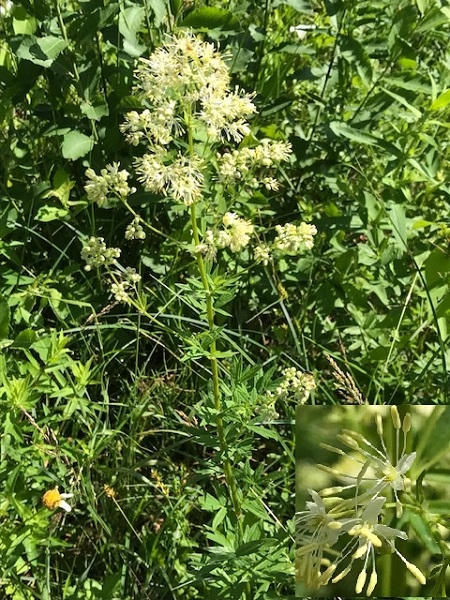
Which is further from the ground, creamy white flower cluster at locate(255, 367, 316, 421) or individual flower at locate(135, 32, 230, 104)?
individual flower at locate(135, 32, 230, 104)

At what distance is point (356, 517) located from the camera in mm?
1192

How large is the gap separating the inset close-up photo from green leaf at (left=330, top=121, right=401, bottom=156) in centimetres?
94

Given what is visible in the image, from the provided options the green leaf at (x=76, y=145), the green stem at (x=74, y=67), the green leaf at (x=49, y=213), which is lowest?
the green leaf at (x=49, y=213)

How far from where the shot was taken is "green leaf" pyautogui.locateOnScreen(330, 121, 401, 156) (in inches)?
79.5

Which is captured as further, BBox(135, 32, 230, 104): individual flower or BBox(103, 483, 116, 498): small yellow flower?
BBox(103, 483, 116, 498): small yellow flower

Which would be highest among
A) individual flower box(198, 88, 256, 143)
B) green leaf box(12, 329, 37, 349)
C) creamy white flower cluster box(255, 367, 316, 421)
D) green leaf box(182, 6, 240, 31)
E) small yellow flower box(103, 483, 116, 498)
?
green leaf box(182, 6, 240, 31)

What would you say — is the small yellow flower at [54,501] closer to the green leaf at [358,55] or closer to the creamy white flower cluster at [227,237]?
the creamy white flower cluster at [227,237]

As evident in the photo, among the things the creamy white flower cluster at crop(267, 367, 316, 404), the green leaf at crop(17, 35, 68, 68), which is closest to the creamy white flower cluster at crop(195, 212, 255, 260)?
the creamy white flower cluster at crop(267, 367, 316, 404)

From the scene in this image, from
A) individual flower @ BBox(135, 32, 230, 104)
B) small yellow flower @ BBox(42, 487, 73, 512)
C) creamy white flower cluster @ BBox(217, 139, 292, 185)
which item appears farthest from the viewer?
small yellow flower @ BBox(42, 487, 73, 512)

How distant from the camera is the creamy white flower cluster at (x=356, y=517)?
117cm

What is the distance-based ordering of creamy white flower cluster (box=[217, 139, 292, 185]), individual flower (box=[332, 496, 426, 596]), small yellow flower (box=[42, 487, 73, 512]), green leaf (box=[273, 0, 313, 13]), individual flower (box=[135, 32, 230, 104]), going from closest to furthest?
1. individual flower (box=[332, 496, 426, 596])
2. individual flower (box=[135, 32, 230, 104])
3. creamy white flower cluster (box=[217, 139, 292, 185])
4. small yellow flower (box=[42, 487, 73, 512])
5. green leaf (box=[273, 0, 313, 13])

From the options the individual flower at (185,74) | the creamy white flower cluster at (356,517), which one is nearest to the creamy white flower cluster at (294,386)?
the creamy white flower cluster at (356,517)

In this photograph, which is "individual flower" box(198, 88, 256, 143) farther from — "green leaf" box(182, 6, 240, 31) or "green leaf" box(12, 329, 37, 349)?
"green leaf" box(12, 329, 37, 349)

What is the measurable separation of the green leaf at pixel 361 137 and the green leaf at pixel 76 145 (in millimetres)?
634
